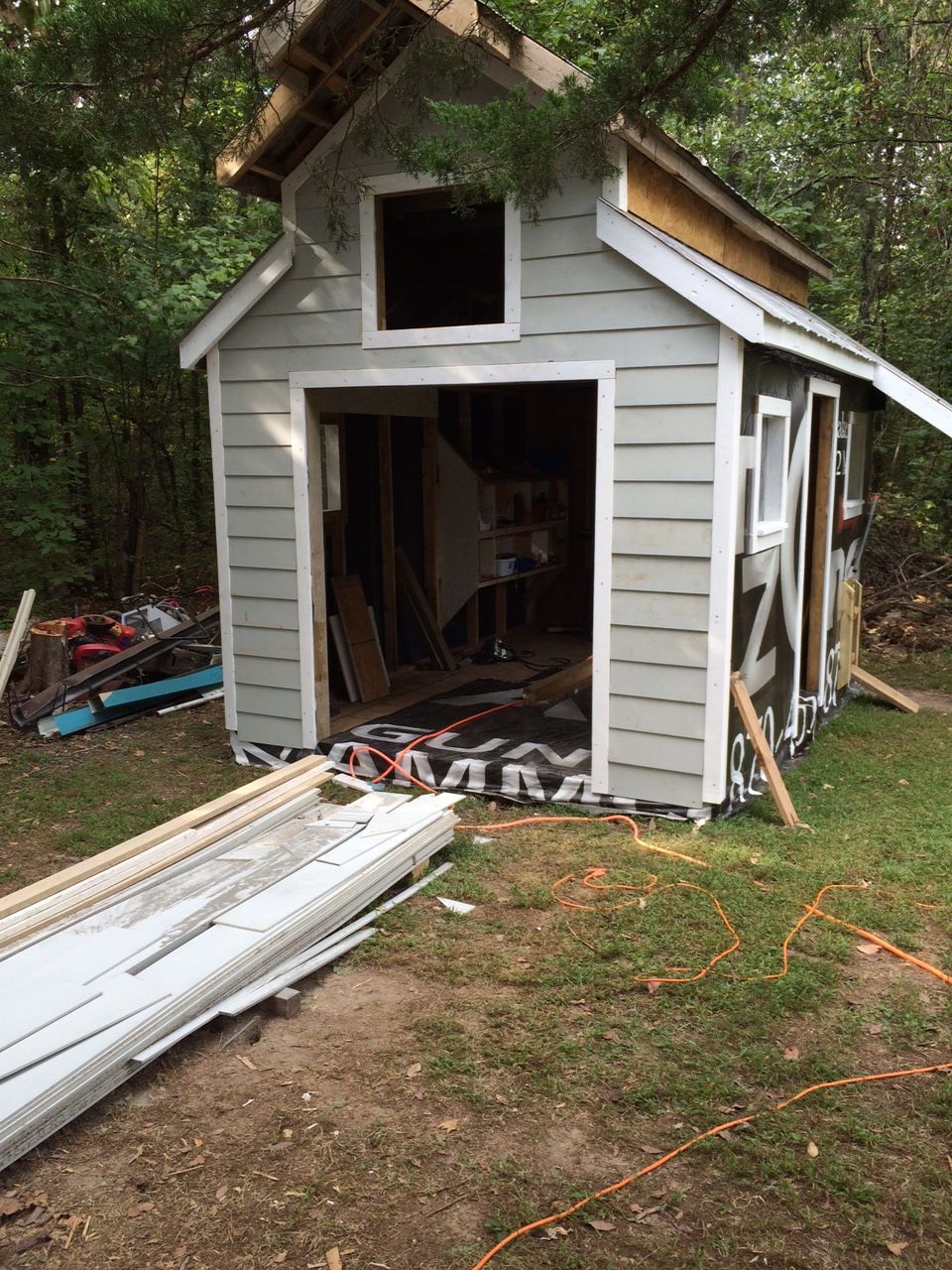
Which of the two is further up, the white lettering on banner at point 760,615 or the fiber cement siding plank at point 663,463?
the fiber cement siding plank at point 663,463

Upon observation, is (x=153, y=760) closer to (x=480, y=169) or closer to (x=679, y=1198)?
(x=480, y=169)

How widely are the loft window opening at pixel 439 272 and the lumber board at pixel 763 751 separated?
12.5ft

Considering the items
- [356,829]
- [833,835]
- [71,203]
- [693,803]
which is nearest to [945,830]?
[833,835]

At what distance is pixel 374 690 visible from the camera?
798cm

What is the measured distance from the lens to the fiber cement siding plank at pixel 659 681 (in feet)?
17.7

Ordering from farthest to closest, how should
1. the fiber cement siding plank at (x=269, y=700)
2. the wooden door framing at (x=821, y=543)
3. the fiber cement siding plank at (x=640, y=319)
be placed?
the wooden door framing at (x=821, y=543) < the fiber cement siding plank at (x=269, y=700) < the fiber cement siding plank at (x=640, y=319)

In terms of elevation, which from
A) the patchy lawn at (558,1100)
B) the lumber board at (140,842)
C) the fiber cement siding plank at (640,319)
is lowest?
the patchy lawn at (558,1100)

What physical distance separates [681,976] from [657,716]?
5.84 ft

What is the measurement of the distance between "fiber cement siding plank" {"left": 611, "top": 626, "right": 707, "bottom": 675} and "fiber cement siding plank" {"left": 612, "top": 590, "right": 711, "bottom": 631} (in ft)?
0.12

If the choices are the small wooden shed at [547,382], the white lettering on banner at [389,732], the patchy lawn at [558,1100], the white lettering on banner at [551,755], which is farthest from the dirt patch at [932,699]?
the white lettering on banner at [389,732]

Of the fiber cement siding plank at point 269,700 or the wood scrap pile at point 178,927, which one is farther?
the fiber cement siding plank at point 269,700

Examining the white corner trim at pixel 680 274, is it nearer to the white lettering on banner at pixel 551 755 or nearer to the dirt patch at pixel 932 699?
the white lettering on banner at pixel 551 755

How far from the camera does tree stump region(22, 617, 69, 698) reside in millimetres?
8039

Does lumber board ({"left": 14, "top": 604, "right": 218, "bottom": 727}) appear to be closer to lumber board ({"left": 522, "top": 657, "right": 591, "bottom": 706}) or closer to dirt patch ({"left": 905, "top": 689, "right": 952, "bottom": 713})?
lumber board ({"left": 522, "top": 657, "right": 591, "bottom": 706})
